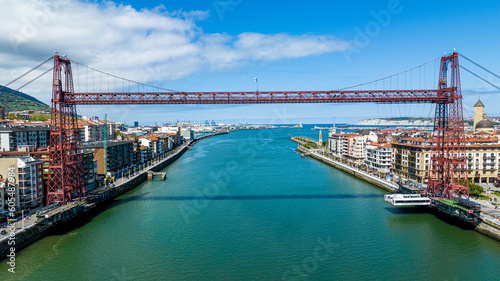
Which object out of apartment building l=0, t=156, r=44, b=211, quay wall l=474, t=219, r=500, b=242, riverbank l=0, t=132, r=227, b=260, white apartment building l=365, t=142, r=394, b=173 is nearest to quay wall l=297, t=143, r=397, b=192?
white apartment building l=365, t=142, r=394, b=173

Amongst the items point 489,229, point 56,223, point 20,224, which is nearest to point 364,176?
point 489,229

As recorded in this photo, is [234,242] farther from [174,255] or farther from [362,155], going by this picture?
[362,155]

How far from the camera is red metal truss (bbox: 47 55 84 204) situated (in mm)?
12734

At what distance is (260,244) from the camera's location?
9.77m

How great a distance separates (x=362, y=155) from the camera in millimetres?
28562

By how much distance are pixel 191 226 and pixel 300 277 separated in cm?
513

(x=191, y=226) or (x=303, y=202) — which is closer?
(x=191, y=226)

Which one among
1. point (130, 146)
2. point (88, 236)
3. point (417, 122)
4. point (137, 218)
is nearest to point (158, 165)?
point (130, 146)

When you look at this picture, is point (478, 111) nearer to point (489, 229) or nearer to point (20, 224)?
point (489, 229)

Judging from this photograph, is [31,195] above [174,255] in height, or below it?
above

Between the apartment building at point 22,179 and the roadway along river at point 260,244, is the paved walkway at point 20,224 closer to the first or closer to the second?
the roadway along river at point 260,244

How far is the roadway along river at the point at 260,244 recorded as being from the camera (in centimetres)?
818

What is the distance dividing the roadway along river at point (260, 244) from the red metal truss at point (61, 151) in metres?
1.89

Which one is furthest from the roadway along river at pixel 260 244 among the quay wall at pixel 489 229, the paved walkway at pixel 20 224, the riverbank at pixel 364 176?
the riverbank at pixel 364 176
